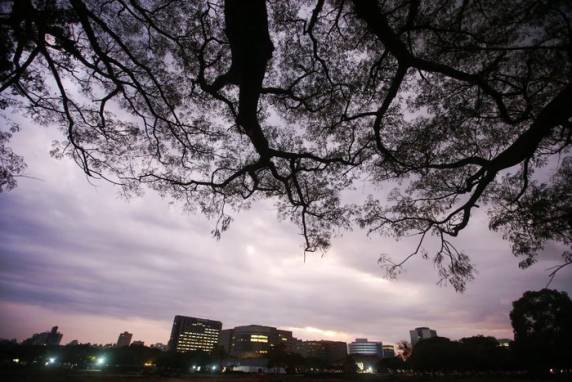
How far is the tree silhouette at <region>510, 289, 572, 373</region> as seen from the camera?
3028 centimetres

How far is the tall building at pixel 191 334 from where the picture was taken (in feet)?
414

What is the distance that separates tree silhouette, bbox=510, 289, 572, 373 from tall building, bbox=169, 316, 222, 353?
411 feet

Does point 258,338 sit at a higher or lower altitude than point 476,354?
higher

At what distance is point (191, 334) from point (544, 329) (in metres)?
137

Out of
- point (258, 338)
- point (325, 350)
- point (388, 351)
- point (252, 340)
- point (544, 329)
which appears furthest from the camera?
point (388, 351)

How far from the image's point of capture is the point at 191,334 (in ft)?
427

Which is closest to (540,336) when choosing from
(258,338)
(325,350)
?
(258,338)

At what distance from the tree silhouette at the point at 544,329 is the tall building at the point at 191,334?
125 metres

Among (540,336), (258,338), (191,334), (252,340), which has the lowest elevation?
(540,336)

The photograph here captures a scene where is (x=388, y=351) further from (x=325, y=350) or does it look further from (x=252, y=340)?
(x=252, y=340)

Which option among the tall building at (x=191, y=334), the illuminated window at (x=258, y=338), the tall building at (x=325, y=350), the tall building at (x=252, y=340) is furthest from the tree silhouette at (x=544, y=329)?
the tall building at (x=191, y=334)

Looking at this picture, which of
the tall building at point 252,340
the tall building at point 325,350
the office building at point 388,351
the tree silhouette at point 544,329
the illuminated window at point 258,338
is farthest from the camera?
the office building at point 388,351

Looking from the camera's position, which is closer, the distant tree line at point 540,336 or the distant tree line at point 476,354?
the distant tree line at point 540,336

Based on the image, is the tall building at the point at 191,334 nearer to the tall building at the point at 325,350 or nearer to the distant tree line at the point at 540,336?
the tall building at the point at 325,350
